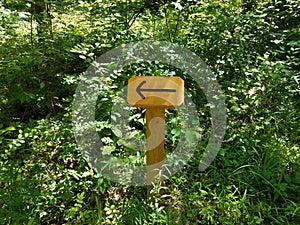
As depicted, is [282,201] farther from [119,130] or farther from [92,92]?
[92,92]

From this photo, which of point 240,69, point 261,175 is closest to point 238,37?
point 240,69

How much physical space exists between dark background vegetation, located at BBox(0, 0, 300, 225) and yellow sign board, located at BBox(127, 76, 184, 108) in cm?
52

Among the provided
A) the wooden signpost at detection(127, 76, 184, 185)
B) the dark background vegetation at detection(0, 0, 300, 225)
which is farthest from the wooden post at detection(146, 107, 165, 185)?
the dark background vegetation at detection(0, 0, 300, 225)

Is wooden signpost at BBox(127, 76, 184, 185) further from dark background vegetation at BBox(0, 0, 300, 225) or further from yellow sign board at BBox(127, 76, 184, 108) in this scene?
dark background vegetation at BBox(0, 0, 300, 225)

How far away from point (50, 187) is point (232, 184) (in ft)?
4.65

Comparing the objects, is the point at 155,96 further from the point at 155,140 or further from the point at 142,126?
the point at 142,126

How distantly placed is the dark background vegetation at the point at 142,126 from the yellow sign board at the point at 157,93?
0.52 metres

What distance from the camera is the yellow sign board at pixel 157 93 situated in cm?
178

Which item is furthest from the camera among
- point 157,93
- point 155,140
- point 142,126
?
point 142,126

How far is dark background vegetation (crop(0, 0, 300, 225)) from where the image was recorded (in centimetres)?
201

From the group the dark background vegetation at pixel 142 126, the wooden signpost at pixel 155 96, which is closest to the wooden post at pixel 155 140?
the wooden signpost at pixel 155 96

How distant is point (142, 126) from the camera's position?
111 inches

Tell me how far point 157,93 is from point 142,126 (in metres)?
1.07

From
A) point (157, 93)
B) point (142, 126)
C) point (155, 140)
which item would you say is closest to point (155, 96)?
point (157, 93)
